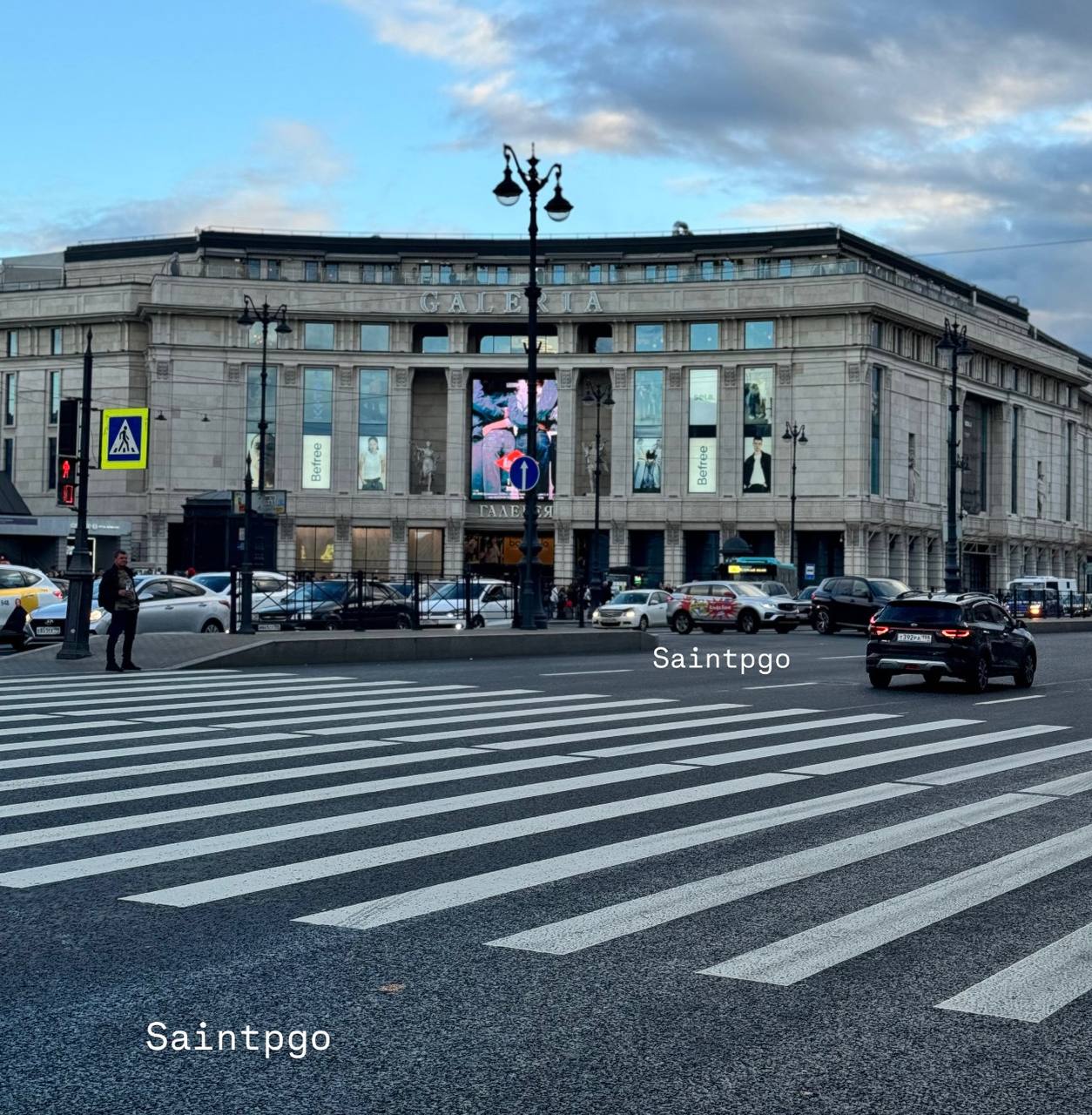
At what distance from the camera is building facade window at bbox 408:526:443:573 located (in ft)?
295

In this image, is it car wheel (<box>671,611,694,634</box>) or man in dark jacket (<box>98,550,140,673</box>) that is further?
car wheel (<box>671,611,694,634</box>)

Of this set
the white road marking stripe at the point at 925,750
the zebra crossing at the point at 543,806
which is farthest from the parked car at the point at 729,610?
the white road marking stripe at the point at 925,750

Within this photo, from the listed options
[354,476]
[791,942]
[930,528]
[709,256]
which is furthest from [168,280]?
[791,942]

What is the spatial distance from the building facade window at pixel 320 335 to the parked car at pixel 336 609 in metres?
55.1

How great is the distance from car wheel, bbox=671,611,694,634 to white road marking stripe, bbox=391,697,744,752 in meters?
26.8

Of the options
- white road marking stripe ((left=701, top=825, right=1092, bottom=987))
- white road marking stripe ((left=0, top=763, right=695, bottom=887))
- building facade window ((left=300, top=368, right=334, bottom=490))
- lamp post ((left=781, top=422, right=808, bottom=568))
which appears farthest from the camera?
building facade window ((left=300, top=368, right=334, bottom=490))

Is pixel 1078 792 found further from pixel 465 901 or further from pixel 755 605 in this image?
pixel 755 605

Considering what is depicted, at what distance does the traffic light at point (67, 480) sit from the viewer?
2556cm

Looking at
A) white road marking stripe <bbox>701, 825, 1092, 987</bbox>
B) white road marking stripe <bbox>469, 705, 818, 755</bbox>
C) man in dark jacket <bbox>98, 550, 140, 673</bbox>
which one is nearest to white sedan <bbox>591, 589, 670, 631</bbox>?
man in dark jacket <bbox>98, 550, 140, 673</bbox>

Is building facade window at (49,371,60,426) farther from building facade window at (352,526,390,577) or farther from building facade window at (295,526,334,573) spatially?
building facade window at (352,526,390,577)

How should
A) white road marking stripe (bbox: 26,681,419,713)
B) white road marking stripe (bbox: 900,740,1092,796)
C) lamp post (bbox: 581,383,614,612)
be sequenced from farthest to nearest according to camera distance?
lamp post (bbox: 581,383,614,612) → white road marking stripe (bbox: 26,681,419,713) → white road marking stripe (bbox: 900,740,1092,796)

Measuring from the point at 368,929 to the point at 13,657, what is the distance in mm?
20006

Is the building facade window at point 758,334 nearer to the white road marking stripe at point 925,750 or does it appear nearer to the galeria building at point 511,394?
the galeria building at point 511,394

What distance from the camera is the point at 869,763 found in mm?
13445
